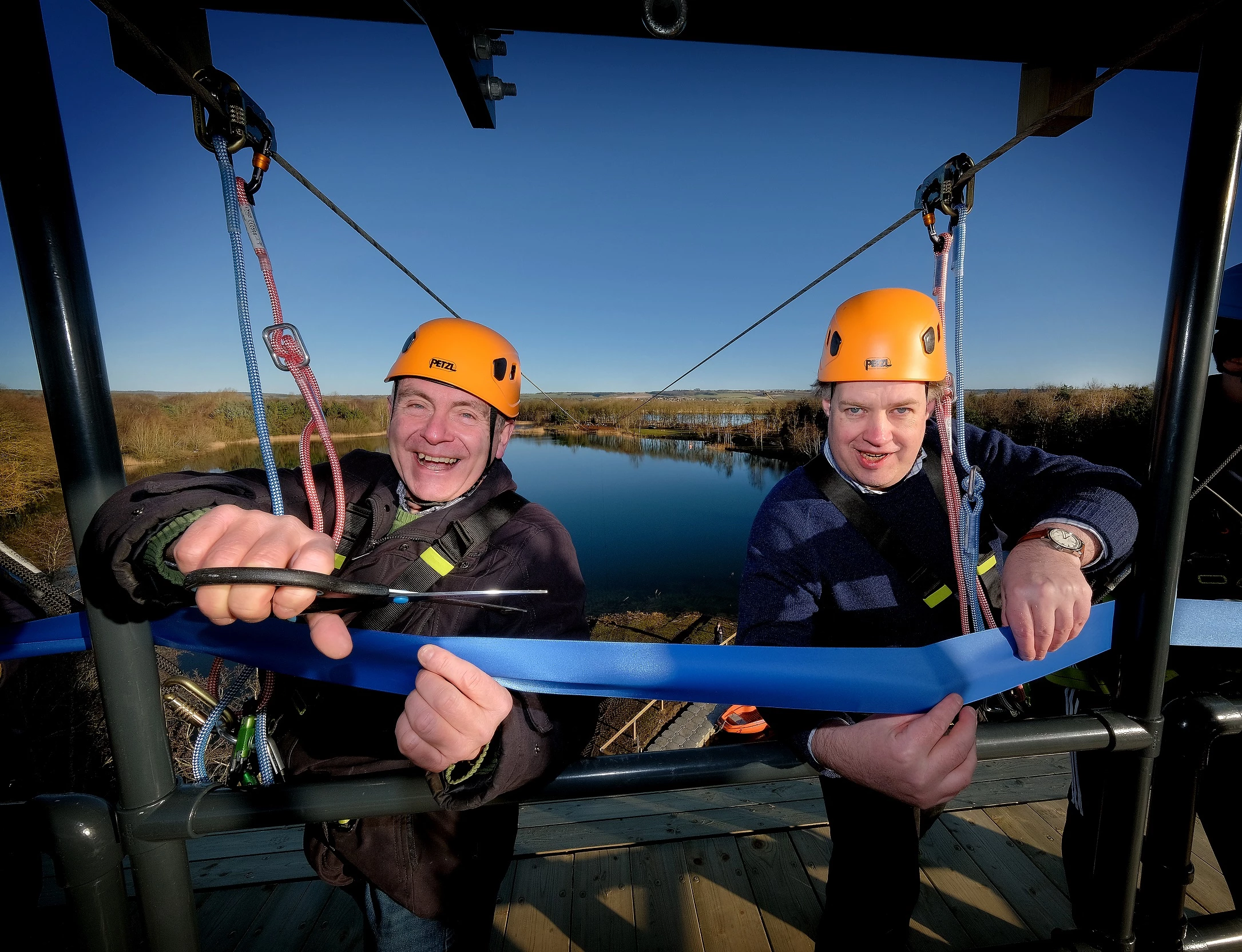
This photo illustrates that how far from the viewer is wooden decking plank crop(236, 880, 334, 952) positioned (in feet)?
7.20

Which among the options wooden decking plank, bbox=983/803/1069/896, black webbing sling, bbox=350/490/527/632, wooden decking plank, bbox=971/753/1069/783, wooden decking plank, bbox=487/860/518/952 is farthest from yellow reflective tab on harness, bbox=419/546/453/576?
wooden decking plank, bbox=971/753/1069/783

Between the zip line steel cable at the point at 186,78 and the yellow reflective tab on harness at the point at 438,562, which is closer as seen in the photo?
the zip line steel cable at the point at 186,78

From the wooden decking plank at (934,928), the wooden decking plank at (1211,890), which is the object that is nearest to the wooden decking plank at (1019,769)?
the wooden decking plank at (1211,890)

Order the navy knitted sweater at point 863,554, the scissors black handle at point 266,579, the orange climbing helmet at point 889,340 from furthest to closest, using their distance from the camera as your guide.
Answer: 1. the orange climbing helmet at point 889,340
2. the navy knitted sweater at point 863,554
3. the scissors black handle at point 266,579

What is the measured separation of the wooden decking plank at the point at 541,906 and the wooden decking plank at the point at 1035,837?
2384 mm

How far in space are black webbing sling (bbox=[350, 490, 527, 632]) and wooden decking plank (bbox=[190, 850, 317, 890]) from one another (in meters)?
1.79

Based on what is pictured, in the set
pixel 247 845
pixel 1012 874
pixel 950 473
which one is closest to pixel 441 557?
pixel 950 473

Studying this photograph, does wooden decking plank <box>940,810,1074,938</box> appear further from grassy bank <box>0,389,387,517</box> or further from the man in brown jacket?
grassy bank <box>0,389,387,517</box>

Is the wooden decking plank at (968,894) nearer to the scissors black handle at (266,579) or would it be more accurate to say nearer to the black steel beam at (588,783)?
the black steel beam at (588,783)

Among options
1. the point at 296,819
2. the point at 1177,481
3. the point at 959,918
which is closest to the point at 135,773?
the point at 296,819

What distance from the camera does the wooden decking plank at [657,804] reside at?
282 centimetres

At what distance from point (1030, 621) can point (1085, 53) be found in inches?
57.8

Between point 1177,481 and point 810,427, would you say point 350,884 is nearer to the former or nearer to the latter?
point 1177,481

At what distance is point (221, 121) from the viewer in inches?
42.2
